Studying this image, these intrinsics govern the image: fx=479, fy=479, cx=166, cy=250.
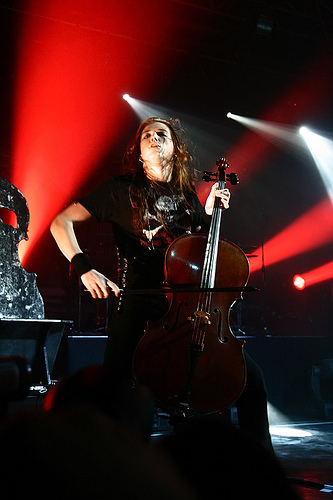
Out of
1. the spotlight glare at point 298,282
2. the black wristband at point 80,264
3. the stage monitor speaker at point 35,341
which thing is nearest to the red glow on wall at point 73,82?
the spotlight glare at point 298,282

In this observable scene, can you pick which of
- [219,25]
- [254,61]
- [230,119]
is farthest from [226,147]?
[219,25]

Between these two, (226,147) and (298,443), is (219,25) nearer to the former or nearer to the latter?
(226,147)

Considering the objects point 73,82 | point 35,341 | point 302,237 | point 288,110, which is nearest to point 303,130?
point 288,110

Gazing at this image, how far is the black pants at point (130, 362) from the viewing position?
2.22 meters

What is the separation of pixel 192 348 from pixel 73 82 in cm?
671

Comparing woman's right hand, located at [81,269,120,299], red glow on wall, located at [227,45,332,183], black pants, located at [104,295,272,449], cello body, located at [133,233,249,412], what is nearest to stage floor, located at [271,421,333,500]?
black pants, located at [104,295,272,449]

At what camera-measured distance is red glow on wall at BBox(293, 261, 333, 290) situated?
10.1 metres

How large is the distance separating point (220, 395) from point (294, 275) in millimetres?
8719

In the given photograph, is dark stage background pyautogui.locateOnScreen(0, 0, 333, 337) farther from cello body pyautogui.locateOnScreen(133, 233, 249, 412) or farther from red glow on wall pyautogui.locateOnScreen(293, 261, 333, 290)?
cello body pyautogui.locateOnScreen(133, 233, 249, 412)

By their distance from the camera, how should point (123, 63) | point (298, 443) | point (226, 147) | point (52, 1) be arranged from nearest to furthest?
point (298, 443) → point (52, 1) → point (123, 63) → point (226, 147)

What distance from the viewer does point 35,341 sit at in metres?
3.81

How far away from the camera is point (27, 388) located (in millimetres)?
605

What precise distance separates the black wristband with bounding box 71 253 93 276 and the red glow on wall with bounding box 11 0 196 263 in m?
5.43

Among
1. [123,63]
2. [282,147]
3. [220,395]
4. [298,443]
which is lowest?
[298,443]
